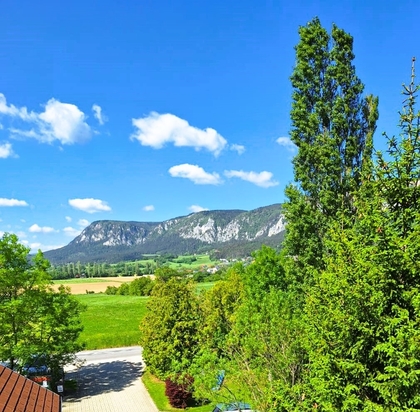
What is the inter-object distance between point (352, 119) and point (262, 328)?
28.7 feet

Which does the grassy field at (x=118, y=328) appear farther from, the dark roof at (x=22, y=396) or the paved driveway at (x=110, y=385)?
the dark roof at (x=22, y=396)

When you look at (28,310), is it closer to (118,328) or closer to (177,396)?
(177,396)

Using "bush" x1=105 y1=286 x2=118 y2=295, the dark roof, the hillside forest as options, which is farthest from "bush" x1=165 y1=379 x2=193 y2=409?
"bush" x1=105 y1=286 x2=118 y2=295

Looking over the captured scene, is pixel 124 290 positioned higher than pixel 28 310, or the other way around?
pixel 28 310

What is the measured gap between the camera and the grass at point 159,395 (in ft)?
72.6

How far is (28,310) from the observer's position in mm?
21125

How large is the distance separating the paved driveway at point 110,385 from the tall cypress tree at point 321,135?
1476 cm

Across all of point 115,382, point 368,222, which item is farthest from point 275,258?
point 368,222

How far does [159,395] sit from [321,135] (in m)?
19.1

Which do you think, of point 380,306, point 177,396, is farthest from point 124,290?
point 380,306

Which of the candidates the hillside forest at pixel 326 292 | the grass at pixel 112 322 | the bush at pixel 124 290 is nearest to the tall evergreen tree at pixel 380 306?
the hillside forest at pixel 326 292

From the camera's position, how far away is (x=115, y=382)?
28.6 metres


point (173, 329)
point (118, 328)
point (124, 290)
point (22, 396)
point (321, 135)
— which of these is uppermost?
point (321, 135)

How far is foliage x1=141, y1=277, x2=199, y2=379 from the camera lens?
21750mm
